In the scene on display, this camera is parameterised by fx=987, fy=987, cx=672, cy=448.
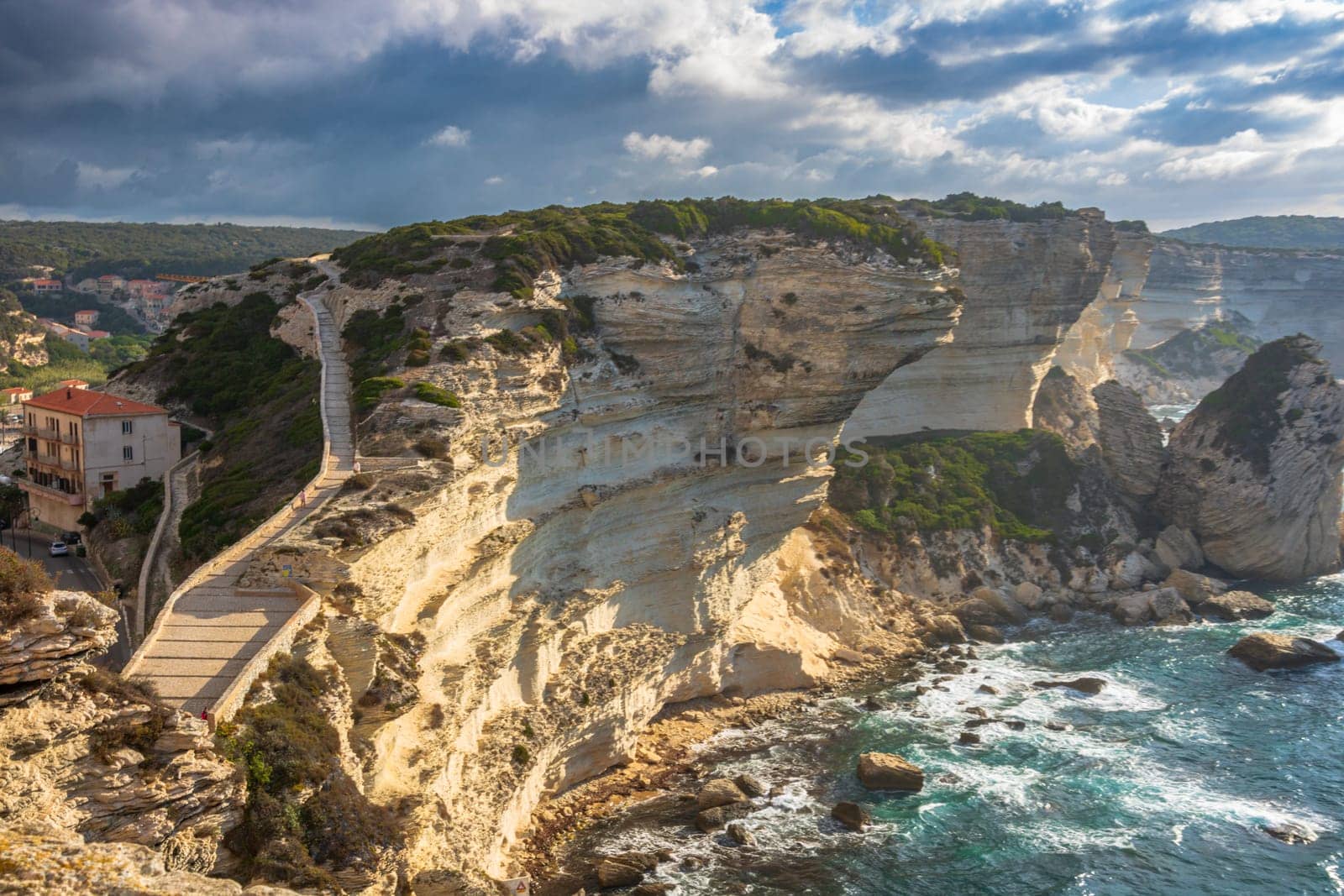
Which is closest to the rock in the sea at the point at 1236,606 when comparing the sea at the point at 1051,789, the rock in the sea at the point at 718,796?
the sea at the point at 1051,789

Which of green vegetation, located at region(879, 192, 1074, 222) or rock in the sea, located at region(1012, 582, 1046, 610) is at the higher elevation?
green vegetation, located at region(879, 192, 1074, 222)

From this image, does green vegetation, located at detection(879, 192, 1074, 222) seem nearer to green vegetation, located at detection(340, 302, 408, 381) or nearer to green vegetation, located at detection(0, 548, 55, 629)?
green vegetation, located at detection(340, 302, 408, 381)

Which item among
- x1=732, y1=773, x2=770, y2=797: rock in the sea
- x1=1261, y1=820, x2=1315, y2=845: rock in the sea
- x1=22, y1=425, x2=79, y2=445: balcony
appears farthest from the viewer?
x1=22, y1=425, x2=79, y2=445: balcony

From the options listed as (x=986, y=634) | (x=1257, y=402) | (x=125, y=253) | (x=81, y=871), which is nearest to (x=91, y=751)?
(x=81, y=871)

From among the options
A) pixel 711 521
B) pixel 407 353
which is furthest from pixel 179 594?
pixel 711 521

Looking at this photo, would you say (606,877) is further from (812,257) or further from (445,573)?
(812,257)

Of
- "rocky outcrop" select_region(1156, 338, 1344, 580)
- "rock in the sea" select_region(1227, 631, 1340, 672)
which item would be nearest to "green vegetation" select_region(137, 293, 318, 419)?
"rock in the sea" select_region(1227, 631, 1340, 672)

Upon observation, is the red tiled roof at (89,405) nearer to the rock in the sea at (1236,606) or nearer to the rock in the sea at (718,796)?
the rock in the sea at (718,796)
